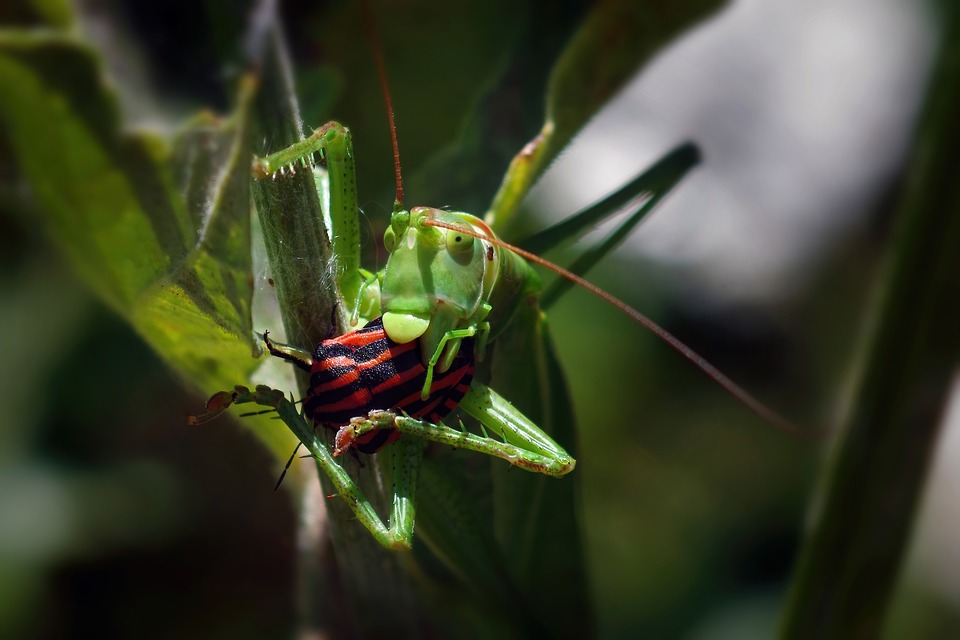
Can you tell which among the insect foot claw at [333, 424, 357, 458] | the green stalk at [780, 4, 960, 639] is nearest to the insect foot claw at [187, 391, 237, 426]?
the insect foot claw at [333, 424, 357, 458]

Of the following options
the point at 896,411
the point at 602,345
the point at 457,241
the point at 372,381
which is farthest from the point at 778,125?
the point at 372,381

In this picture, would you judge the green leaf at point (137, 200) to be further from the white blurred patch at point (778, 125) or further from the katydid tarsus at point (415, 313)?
the white blurred patch at point (778, 125)

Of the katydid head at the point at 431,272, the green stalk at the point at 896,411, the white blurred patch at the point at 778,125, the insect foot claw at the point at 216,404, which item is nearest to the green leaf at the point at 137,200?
the insect foot claw at the point at 216,404

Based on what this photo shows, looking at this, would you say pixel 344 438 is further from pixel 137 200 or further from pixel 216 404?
pixel 137 200

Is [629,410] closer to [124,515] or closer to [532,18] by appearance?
[532,18]

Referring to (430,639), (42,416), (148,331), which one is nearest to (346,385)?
(148,331)

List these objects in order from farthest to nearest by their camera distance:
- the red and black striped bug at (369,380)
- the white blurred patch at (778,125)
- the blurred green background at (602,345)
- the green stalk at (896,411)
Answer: the white blurred patch at (778,125)
the blurred green background at (602,345)
the green stalk at (896,411)
the red and black striped bug at (369,380)

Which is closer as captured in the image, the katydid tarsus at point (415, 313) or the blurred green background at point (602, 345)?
the katydid tarsus at point (415, 313)
